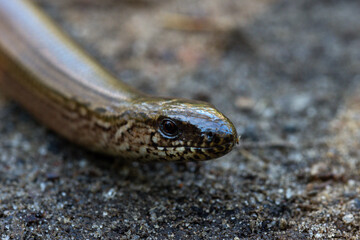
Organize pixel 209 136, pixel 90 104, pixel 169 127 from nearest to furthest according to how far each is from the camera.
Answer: pixel 209 136 < pixel 169 127 < pixel 90 104

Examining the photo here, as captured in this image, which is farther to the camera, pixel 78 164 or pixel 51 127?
pixel 51 127

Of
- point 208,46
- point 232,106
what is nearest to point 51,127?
point 232,106

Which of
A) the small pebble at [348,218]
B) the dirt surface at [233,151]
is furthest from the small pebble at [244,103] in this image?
the small pebble at [348,218]

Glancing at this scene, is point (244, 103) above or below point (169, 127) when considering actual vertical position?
above

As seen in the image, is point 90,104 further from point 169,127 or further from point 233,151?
point 233,151

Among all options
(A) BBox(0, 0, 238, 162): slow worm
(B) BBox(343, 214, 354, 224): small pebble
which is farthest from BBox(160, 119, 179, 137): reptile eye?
(B) BBox(343, 214, 354, 224): small pebble

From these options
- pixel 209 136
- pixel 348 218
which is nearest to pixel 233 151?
pixel 209 136

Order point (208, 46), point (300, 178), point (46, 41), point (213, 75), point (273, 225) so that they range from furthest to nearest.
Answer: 1. point (208, 46)
2. point (213, 75)
3. point (46, 41)
4. point (300, 178)
5. point (273, 225)

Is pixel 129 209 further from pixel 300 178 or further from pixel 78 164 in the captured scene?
pixel 300 178
